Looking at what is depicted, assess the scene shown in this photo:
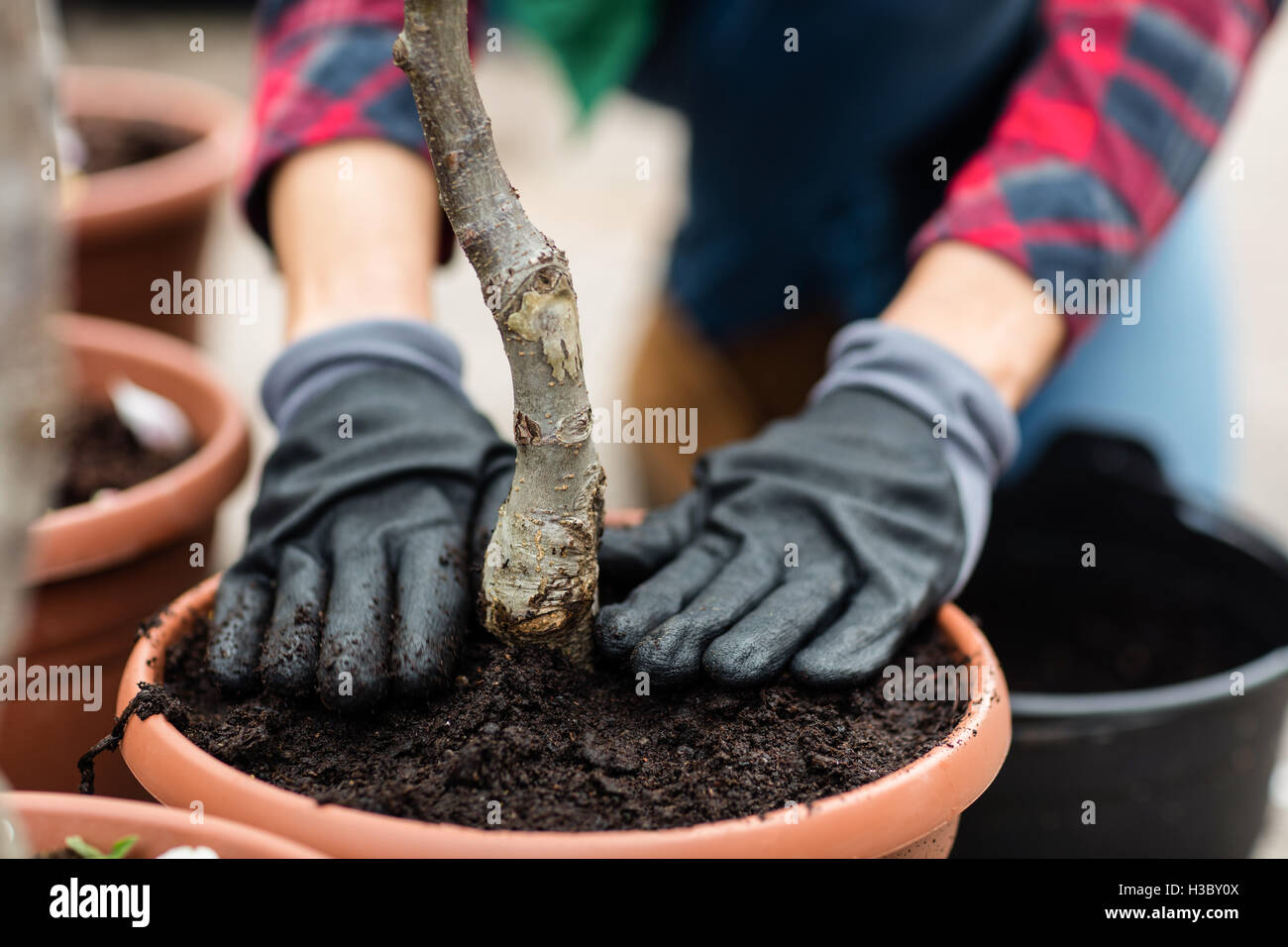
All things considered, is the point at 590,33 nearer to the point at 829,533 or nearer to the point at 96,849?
the point at 829,533

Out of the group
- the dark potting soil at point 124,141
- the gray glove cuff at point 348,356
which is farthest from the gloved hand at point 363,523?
the dark potting soil at point 124,141

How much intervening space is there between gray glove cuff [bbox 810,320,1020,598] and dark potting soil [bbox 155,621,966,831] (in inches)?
11.3

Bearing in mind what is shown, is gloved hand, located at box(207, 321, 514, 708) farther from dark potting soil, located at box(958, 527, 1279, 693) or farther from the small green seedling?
dark potting soil, located at box(958, 527, 1279, 693)

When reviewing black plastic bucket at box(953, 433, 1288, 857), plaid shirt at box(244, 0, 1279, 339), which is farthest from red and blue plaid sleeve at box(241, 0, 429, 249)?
black plastic bucket at box(953, 433, 1288, 857)

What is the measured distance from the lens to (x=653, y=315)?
7.52 ft

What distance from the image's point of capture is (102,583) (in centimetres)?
126

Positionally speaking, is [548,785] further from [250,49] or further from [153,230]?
[250,49]

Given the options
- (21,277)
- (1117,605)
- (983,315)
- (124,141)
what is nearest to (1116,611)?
Answer: (1117,605)

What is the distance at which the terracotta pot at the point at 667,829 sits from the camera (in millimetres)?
711

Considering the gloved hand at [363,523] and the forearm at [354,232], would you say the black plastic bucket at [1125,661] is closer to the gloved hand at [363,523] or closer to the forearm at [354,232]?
the gloved hand at [363,523]

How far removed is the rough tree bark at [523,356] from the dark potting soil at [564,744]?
2.2 inches

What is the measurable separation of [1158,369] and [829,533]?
38.8 inches
